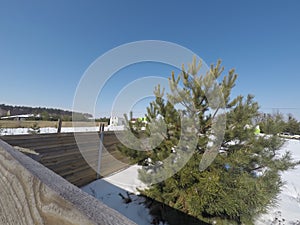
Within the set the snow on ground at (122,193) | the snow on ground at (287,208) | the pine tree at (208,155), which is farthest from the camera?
the snow on ground at (122,193)

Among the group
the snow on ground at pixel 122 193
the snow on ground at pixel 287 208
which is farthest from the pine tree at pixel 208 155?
the snow on ground at pixel 122 193

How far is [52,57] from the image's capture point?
4.57 metres

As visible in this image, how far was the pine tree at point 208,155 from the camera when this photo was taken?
1.48 m

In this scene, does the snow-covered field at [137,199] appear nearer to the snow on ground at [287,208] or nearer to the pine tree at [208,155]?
the snow on ground at [287,208]

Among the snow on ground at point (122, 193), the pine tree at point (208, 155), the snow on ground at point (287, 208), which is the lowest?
the snow on ground at point (122, 193)

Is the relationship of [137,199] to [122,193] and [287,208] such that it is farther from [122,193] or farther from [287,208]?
[287,208]

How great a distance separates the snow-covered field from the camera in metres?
2.16

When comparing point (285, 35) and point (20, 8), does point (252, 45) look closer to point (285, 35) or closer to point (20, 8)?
point (285, 35)

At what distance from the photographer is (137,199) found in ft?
8.41

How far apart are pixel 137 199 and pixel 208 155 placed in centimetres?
158

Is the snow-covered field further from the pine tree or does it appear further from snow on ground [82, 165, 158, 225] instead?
the pine tree

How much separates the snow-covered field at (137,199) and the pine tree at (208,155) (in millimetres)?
469

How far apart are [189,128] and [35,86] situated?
593 centimetres

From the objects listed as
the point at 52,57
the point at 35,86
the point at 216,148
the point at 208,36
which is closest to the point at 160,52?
the point at 216,148
